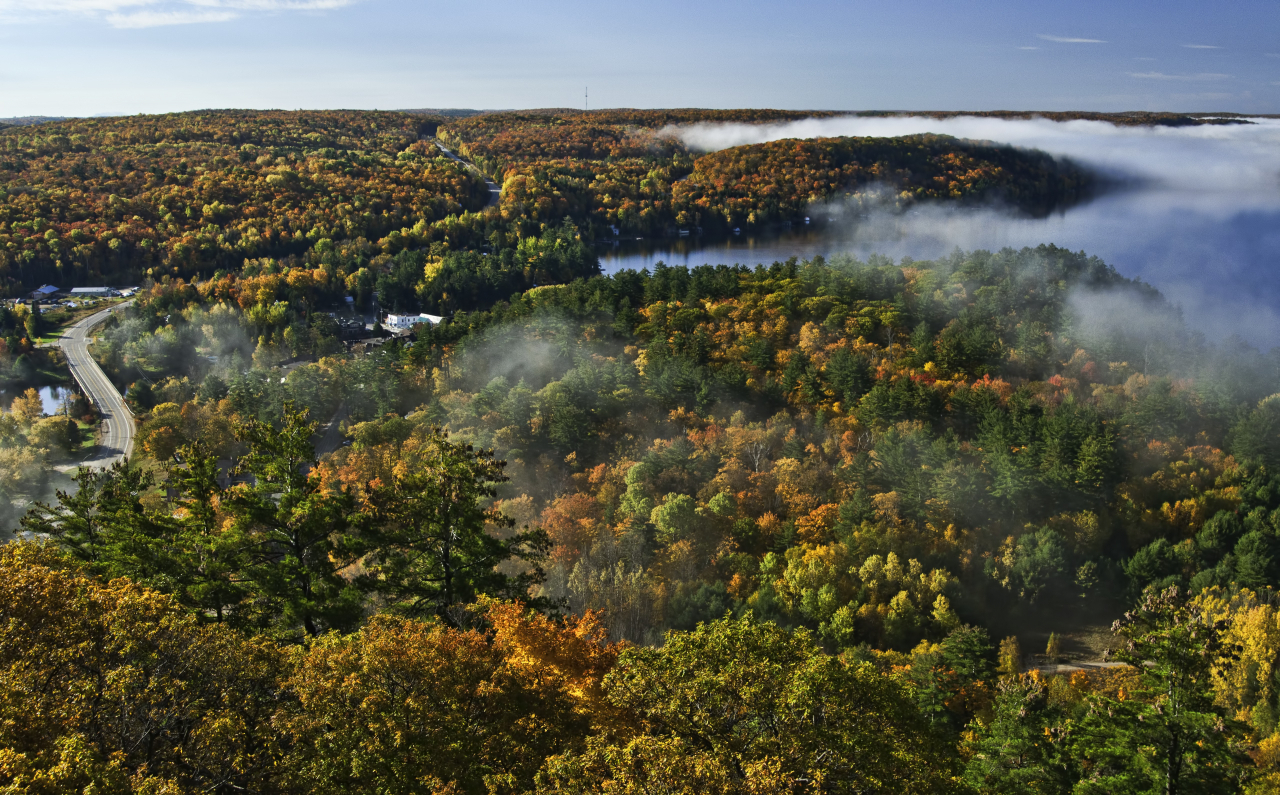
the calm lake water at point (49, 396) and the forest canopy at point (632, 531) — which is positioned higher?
the forest canopy at point (632, 531)

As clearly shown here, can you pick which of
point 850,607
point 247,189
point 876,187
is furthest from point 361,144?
point 850,607

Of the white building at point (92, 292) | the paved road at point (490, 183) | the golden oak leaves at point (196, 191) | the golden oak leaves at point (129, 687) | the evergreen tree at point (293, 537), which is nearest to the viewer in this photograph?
the golden oak leaves at point (129, 687)

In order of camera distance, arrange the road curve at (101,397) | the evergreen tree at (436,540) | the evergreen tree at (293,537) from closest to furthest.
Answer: the evergreen tree at (293,537) < the evergreen tree at (436,540) < the road curve at (101,397)

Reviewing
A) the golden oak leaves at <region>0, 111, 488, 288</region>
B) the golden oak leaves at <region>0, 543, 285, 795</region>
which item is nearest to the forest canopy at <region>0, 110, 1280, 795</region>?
the golden oak leaves at <region>0, 543, 285, 795</region>

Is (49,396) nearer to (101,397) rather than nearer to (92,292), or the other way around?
(101,397)

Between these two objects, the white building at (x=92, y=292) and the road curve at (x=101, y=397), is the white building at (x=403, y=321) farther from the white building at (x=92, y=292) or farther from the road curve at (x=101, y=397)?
the white building at (x=92, y=292)

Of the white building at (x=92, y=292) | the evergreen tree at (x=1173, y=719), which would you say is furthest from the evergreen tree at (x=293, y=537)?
the white building at (x=92, y=292)

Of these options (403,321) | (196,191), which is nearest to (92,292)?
(196,191)

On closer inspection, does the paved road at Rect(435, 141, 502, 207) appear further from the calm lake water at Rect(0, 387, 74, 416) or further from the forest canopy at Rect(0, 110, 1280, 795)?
the calm lake water at Rect(0, 387, 74, 416)

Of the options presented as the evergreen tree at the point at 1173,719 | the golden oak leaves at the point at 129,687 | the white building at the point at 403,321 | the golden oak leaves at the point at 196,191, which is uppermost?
Result: the golden oak leaves at the point at 196,191
